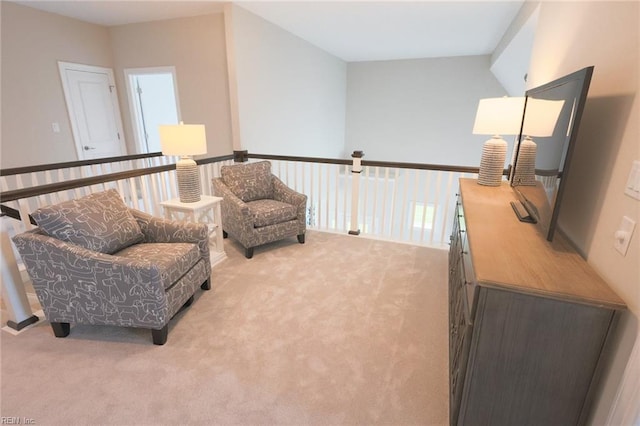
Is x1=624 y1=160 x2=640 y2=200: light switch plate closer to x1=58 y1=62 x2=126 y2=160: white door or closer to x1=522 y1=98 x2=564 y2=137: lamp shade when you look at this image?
x1=522 y1=98 x2=564 y2=137: lamp shade

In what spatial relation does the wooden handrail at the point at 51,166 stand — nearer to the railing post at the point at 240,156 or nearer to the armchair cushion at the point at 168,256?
the railing post at the point at 240,156

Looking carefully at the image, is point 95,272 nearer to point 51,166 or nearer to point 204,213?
point 204,213

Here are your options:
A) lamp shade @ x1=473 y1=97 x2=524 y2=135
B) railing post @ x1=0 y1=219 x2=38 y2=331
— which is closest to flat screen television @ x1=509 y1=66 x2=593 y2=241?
lamp shade @ x1=473 y1=97 x2=524 y2=135

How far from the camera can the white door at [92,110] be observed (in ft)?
13.6

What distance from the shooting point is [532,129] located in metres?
1.81

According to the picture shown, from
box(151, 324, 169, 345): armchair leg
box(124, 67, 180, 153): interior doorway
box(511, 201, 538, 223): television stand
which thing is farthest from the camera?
box(124, 67, 180, 153): interior doorway

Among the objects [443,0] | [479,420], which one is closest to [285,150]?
[443,0]

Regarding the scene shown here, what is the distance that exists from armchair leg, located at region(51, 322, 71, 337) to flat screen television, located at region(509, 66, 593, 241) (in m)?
2.74

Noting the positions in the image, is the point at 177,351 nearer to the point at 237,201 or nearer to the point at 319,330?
the point at 319,330

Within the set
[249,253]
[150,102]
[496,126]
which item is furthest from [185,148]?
[150,102]

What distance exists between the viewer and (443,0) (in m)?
3.21

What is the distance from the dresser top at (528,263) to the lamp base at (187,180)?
89.2 inches

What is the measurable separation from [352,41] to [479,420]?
532 cm

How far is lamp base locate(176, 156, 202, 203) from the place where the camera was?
9.11 ft
